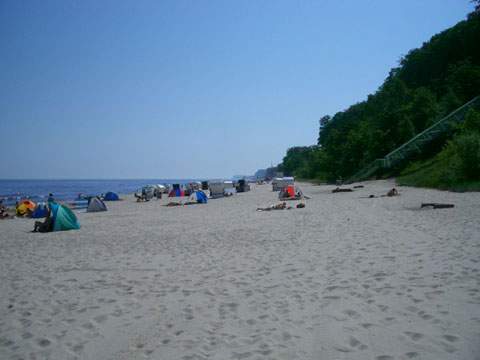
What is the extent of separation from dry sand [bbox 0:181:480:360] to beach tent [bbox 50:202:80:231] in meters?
→ 5.14

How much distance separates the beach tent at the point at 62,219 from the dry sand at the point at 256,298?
5.14 metres

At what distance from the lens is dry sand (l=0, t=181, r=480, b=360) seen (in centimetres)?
407

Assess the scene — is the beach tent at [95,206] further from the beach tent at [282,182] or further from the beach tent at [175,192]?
the beach tent at [282,182]

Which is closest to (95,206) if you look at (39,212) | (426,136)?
(39,212)

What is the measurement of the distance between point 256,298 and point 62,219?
13.2 metres

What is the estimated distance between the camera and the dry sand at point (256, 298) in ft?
13.4

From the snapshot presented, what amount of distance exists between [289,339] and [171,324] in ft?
5.36

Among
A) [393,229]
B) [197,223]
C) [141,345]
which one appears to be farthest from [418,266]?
[197,223]

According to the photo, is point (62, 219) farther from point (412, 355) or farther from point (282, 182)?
point (282, 182)

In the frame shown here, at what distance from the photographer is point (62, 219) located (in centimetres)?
1597

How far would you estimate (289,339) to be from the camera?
418 cm

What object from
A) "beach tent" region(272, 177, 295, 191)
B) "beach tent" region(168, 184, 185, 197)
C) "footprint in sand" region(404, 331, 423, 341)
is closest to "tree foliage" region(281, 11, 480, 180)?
"beach tent" region(272, 177, 295, 191)

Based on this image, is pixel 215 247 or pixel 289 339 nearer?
pixel 289 339

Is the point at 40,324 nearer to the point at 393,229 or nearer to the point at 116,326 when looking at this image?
the point at 116,326
